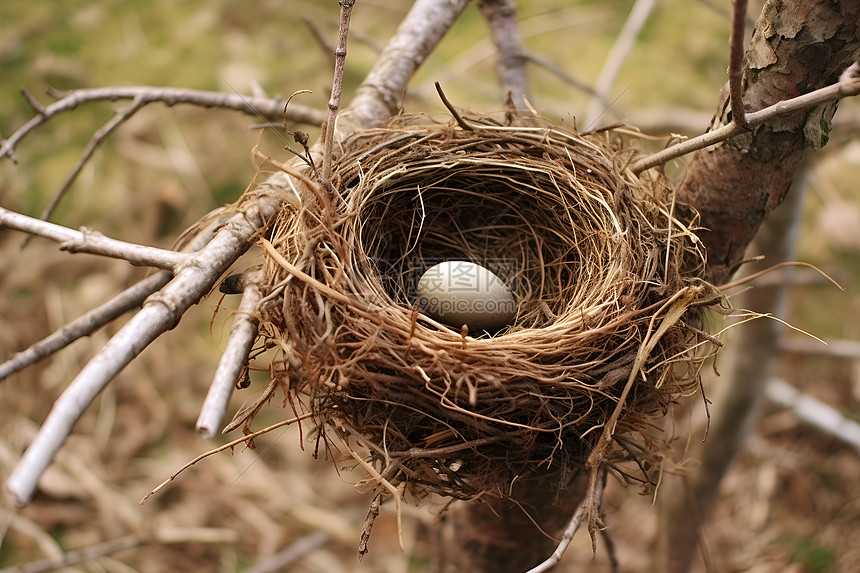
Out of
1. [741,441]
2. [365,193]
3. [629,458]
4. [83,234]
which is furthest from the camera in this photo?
[741,441]

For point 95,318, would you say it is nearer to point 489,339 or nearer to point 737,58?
point 489,339

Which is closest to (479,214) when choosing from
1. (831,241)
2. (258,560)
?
(258,560)

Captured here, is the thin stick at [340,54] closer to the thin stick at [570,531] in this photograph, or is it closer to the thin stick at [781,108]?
the thin stick at [781,108]

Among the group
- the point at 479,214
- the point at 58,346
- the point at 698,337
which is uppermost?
the point at 479,214

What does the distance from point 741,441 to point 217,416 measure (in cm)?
220

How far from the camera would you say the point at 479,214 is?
179 cm

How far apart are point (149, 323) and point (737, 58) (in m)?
0.89

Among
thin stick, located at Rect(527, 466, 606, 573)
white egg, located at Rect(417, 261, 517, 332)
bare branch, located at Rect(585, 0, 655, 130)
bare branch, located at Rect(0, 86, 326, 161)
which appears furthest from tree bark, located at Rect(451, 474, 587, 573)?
bare branch, located at Rect(585, 0, 655, 130)

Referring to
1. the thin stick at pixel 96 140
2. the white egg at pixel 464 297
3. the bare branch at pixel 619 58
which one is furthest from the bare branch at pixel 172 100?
the bare branch at pixel 619 58

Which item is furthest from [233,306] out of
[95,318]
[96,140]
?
[95,318]

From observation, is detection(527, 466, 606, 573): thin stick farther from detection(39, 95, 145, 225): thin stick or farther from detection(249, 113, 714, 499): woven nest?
detection(39, 95, 145, 225): thin stick

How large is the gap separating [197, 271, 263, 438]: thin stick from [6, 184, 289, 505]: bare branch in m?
0.06

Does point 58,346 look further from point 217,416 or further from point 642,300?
point 642,300

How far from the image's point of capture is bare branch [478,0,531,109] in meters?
2.03
